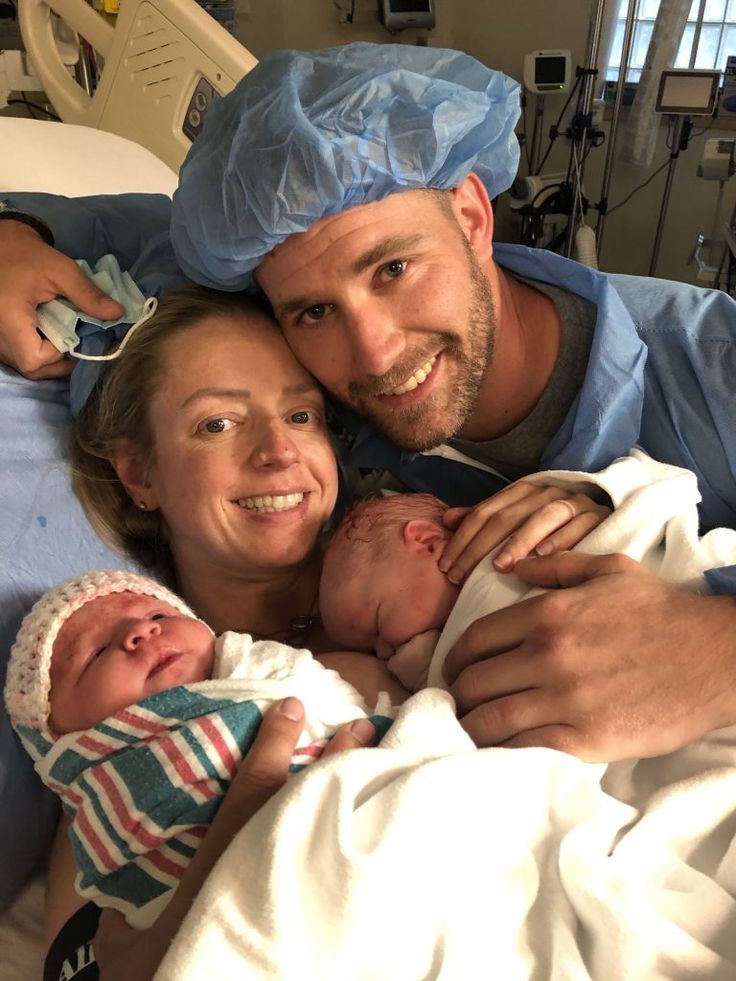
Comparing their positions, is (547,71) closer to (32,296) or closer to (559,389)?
(559,389)

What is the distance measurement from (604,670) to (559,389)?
0.72m

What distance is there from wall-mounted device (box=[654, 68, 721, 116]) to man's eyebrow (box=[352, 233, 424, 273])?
3.06 meters

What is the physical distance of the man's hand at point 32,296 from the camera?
145cm

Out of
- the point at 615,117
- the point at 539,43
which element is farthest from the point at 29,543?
the point at 539,43

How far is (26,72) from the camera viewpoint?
2695 millimetres

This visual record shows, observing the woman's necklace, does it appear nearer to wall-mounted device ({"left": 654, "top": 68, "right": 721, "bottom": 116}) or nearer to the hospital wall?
wall-mounted device ({"left": 654, "top": 68, "right": 721, "bottom": 116})

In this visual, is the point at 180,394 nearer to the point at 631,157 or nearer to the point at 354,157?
the point at 354,157

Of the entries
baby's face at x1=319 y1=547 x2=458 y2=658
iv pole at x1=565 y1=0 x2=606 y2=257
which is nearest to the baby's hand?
baby's face at x1=319 y1=547 x2=458 y2=658

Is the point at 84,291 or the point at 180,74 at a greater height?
the point at 180,74

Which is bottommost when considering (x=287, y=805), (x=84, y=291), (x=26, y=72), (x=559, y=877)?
(x=559, y=877)

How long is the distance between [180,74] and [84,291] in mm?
1108

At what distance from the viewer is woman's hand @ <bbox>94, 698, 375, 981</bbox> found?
2.86ft

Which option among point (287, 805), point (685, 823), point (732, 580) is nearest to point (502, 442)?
point (732, 580)

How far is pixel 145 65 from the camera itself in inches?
91.6
